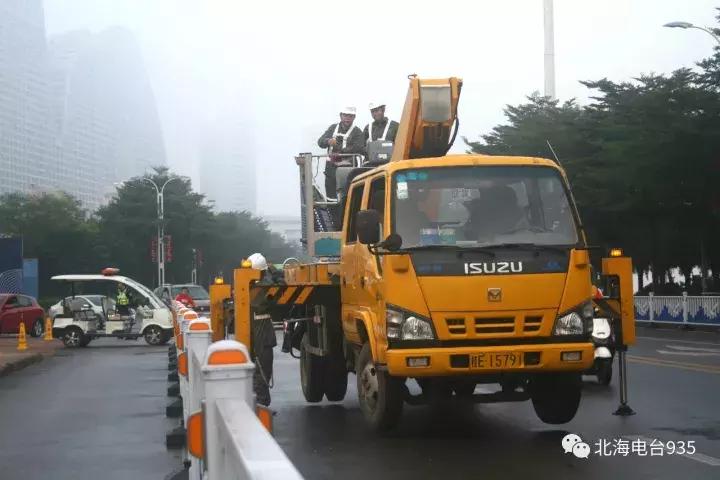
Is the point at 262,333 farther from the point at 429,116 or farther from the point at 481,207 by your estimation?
the point at 481,207

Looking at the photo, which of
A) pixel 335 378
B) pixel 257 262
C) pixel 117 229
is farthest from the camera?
pixel 117 229

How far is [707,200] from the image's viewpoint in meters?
31.7

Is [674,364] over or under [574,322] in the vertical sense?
under

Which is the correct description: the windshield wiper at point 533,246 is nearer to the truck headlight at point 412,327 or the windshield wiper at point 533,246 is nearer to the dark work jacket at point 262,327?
the truck headlight at point 412,327

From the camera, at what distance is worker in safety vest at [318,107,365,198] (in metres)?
13.9

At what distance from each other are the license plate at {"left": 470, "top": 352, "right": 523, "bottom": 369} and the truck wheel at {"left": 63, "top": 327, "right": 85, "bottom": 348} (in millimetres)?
21033

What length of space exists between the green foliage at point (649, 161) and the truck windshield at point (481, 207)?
834 inches

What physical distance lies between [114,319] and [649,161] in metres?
15.7

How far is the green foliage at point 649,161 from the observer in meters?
30.7

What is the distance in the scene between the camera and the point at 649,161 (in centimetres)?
3189

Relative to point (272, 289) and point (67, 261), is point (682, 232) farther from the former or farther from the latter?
point (67, 261)

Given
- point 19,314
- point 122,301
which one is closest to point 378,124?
point 122,301

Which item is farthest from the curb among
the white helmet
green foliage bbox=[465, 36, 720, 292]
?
Result: green foliage bbox=[465, 36, 720, 292]

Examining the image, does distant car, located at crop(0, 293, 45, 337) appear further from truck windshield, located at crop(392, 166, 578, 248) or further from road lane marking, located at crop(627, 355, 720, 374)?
truck windshield, located at crop(392, 166, 578, 248)
